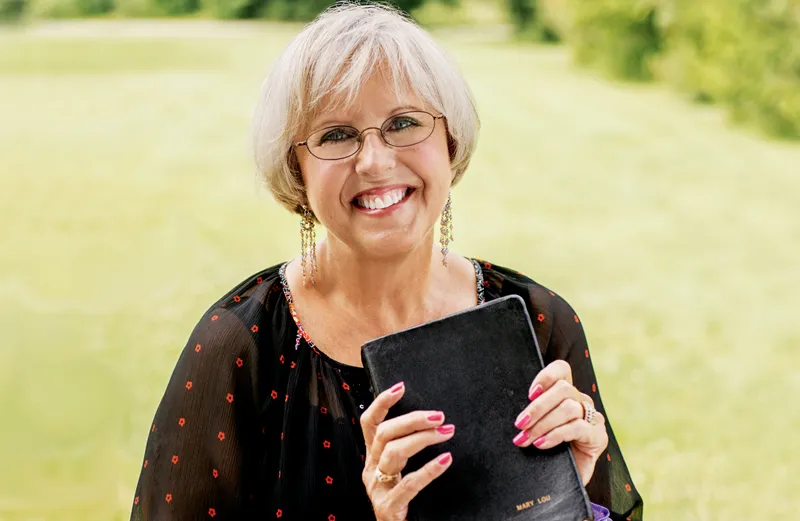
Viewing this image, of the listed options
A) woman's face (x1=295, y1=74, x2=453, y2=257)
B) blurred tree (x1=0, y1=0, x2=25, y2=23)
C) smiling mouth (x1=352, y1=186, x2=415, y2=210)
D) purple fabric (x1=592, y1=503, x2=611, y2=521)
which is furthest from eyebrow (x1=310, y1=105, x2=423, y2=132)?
blurred tree (x1=0, y1=0, x2=25, y2=23)

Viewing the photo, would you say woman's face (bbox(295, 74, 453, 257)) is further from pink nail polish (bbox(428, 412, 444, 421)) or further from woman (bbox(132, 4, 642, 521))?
pink nail polish (bbox(428, 412, 444, 421))

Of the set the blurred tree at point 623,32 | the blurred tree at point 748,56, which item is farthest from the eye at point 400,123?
the blurred tree at point 623,32

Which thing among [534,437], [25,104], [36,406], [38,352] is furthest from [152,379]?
[25,104]

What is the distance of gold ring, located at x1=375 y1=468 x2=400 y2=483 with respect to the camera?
1.26 m

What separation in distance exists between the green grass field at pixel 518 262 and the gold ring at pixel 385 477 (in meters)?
0.67

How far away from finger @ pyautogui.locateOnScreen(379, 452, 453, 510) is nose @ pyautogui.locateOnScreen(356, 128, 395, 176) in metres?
0.46

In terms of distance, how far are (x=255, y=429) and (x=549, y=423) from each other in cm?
53

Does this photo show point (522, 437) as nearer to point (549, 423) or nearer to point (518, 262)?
point (549, 423)

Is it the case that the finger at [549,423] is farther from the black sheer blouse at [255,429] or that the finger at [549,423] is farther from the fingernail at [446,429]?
the black sheer blouse at [255,429]

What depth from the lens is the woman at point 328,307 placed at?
4.82 ft

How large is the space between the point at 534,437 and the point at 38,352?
4415 millimetres

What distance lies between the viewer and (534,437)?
1311 mm

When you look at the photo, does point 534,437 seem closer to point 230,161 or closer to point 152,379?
point 152,379

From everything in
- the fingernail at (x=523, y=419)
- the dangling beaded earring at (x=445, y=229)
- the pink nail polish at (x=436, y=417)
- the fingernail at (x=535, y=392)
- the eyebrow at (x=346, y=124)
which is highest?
the eyebrow at (x=346, y=124)
